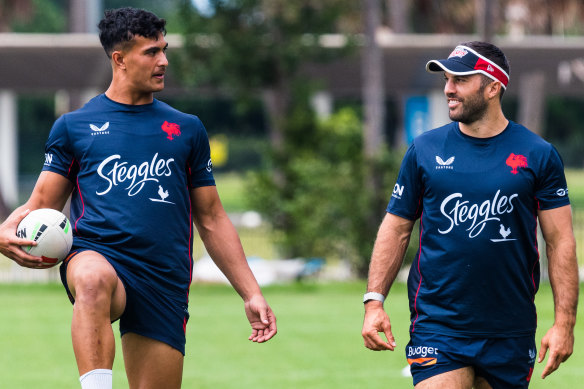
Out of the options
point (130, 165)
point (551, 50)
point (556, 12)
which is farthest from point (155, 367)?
point (556, 12)

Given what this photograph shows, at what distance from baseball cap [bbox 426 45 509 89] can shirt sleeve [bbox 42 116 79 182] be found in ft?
6.05

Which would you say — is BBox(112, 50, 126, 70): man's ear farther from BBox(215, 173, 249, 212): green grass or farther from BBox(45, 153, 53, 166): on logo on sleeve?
BBox(215, 173, 249, 212): green grass

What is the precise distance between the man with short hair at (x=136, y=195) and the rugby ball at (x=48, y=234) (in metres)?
0.04

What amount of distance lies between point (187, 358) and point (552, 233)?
23.1ft

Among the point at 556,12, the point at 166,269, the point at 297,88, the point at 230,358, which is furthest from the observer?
the point at 556,12

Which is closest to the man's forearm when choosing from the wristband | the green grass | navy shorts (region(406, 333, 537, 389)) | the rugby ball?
the wristband

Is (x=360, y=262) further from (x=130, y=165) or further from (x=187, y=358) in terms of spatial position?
(x=130, y=165)

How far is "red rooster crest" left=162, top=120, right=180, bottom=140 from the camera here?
5402mm

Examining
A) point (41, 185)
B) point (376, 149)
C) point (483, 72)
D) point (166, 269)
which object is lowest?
point (376, 149)

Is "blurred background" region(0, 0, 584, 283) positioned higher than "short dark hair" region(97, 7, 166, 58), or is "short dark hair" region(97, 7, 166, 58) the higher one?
"short dark hair" region(97, 7, 166, 58)

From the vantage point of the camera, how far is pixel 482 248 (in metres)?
5.30

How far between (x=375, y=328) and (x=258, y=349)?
7329mm

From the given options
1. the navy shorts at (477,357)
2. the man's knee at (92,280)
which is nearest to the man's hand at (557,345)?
the navy shorts at (477,357)

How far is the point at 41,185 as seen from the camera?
5.36 m
